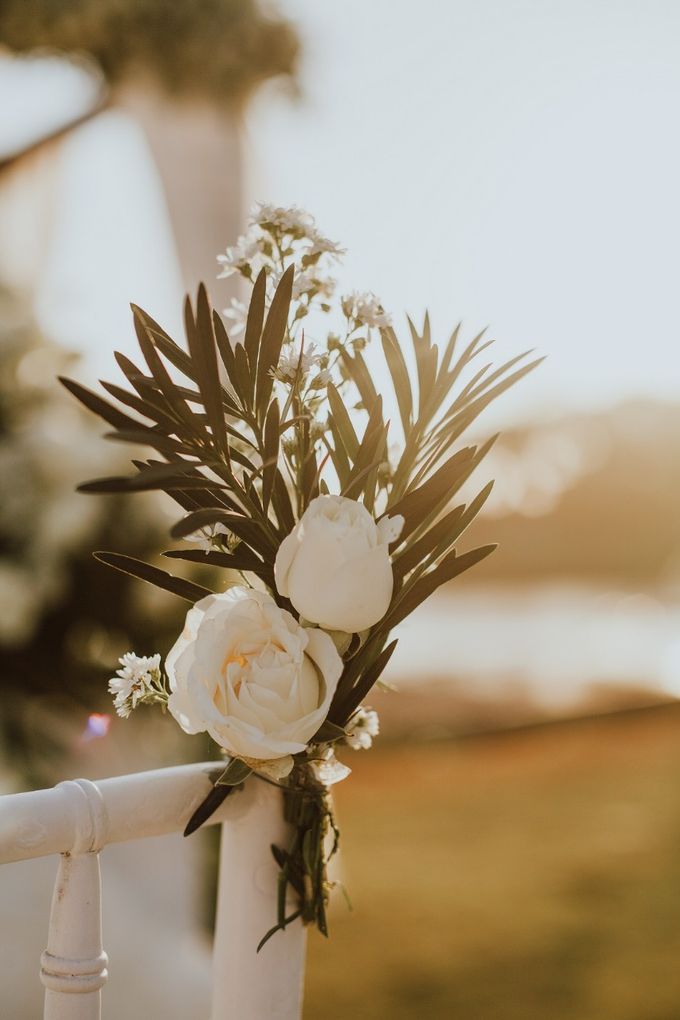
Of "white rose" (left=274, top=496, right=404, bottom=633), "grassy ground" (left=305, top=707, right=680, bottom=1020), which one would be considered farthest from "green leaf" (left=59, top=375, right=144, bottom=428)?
"grassy ground" (left=305, top=707, right=680, bottom=1020)

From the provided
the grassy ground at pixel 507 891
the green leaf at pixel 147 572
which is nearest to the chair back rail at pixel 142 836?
the green leaf at pixel 147 572

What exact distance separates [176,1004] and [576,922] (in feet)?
5.67

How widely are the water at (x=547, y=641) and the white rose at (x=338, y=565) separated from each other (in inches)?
160

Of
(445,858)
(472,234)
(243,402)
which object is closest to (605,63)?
(472,234)

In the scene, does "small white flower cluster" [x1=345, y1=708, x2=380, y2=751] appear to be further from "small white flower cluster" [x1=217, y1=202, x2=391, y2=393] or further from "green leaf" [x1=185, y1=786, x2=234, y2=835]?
"small white flower cluster" [x1=217, y1=202, x2=391, y2=393]

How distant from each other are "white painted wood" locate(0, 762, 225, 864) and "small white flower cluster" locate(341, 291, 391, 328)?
0.31 metres

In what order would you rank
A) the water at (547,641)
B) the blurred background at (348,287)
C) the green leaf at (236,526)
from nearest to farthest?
the green leaf at (236,526) < the blurred background at (348,287) < the water at (547,641)

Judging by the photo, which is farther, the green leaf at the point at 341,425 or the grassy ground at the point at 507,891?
the grassy ground at the point at 507,891

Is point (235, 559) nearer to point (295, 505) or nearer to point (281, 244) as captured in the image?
point (295, 505)

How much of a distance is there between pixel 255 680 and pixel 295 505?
5.1 inches

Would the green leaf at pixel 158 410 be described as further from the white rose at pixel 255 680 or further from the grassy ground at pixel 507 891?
the grassy ground at pixel 507 891

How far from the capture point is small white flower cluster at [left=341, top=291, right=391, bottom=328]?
0.58 meters

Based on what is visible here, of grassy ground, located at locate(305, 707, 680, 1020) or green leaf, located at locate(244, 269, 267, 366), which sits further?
grassy ground, located at locate(305, 707, 680, 1020)

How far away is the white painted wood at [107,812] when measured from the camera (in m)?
0.53
